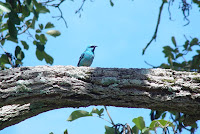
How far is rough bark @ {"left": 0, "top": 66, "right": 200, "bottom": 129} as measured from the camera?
2.44m

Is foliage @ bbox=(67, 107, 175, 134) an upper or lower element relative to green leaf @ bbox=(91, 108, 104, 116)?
lower

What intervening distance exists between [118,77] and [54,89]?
0.55 metres

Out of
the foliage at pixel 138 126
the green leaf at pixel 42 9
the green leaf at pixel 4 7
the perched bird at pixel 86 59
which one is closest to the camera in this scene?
the foliage at pixel 138 126

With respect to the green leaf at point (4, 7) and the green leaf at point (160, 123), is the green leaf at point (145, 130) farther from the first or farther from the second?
the green leaf at point (4, 7)

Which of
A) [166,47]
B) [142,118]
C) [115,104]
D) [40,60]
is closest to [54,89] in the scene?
[115,104]

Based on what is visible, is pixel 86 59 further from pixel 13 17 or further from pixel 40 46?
pixel 13 17

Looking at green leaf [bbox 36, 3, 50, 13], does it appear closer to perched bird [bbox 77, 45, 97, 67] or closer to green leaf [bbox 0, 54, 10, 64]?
green leaf [bbox 0, 54, 10, 64]

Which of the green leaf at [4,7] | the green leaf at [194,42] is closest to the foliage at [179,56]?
the green leaf at [194,42]

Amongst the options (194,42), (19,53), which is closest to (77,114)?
(19,53)

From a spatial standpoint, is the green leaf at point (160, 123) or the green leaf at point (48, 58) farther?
Result: the green leaf at point (48, 58)

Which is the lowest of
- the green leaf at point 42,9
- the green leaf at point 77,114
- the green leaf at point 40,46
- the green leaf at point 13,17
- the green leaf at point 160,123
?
the green leaf at point 160,123

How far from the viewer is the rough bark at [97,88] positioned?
7.99 ft

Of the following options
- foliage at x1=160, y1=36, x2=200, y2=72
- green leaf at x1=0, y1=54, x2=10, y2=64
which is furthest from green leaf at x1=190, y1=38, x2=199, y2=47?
green leaf at x1=0, y1=54, x2=10, y2=64

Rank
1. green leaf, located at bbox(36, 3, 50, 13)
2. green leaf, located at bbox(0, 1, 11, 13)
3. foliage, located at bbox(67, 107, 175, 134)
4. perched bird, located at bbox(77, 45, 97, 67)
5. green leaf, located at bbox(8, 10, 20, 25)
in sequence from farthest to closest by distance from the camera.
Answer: perched bird, located at bbox(77, 45, 97, 67), green leaf, located at bbox(36, 3, 50, 13), green leaf, located at bbox(8, 10, 20, 25), green leaf, located at bbox(0, 1, 11, 13), foliage, located at bbox(67, 107, 175, 134)
